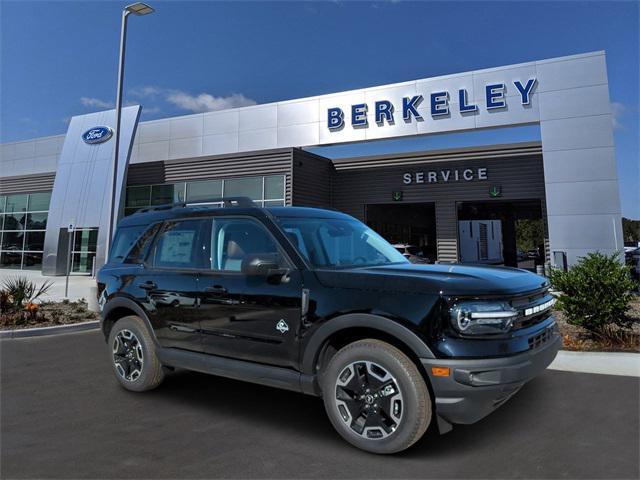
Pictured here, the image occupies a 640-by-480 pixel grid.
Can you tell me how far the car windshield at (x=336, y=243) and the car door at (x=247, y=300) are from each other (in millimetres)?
221

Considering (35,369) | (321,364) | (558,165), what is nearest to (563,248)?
(558,165)

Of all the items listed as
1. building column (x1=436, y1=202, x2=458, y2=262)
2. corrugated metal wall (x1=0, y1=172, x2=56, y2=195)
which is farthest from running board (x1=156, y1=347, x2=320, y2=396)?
corrugated metal wall (x1=0, y1=172, x2=56, y2=195)

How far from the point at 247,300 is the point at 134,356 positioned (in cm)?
178

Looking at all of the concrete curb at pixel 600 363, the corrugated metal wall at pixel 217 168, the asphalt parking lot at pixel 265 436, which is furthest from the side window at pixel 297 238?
the corrugated metal wall at pixel 217 168

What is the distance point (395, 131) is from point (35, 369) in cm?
1540

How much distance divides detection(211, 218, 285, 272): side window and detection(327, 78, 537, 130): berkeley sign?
594 inches

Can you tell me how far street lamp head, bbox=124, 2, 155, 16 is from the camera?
12.1m

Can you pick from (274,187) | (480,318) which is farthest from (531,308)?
(274,187)

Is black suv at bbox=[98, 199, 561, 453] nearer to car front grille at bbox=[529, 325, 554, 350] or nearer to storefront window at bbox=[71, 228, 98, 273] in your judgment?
car front grille at bbox=[529, 325, 554, 350]

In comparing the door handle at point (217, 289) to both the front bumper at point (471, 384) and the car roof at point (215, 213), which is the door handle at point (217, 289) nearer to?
the car roof at point (215, 213)

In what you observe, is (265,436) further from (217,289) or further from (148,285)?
(148,285)

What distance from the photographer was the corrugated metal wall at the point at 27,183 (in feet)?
79.4

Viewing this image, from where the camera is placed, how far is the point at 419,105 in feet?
57.4

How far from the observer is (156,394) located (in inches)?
173
